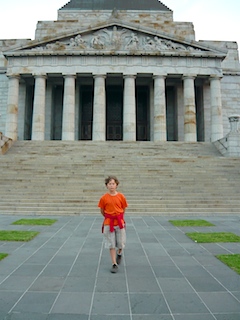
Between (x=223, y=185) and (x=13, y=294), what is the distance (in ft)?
46.1

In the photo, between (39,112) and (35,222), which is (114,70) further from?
(35,222)

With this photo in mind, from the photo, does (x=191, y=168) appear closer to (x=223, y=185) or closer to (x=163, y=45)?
(x=223, y=185)

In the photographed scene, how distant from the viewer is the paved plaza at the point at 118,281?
3.95 metres

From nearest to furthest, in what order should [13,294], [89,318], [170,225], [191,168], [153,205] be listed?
[89,318], [13,294], [170,225], [153,205], [191,168]

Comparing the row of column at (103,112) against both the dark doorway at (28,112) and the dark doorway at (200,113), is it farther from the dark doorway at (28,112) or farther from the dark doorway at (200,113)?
the dark doorway at (200,113)

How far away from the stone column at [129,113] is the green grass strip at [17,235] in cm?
2189

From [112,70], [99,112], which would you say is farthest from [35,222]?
[112,70]

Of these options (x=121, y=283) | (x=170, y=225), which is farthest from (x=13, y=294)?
(x=170, y=225)

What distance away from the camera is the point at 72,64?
3092 cm

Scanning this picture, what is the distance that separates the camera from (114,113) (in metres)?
38.1

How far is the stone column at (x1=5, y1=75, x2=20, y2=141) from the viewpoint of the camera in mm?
30234

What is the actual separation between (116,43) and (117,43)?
12 cm

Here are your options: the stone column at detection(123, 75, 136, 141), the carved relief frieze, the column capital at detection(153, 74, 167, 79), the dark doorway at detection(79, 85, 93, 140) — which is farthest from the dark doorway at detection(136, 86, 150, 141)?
the carved relief frieze

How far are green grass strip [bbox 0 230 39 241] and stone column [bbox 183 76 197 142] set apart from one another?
24.2 m
